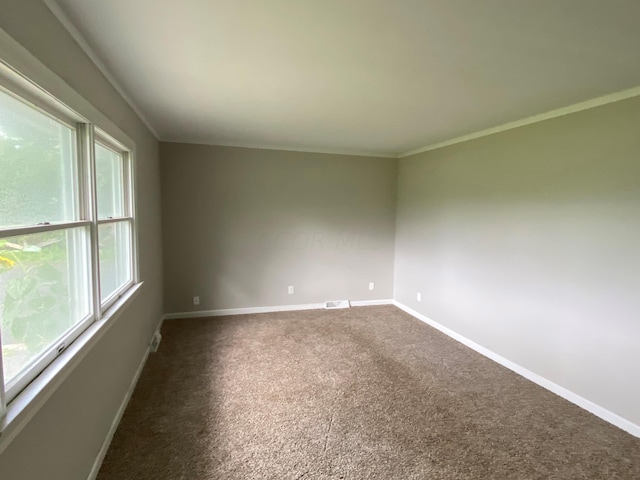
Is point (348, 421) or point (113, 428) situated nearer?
point (113, 428)

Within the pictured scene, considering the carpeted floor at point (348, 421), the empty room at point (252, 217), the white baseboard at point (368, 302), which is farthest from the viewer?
the white baseboard at point (368, 302)

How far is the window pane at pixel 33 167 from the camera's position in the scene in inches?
42.7

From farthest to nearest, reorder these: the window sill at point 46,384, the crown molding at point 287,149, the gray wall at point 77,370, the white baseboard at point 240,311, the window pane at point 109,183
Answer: the white baseboard at point 240,311 → the crown molding at point 287,149 → the window pane at point 109,183 → the gray wall at point 77,370 → the window sill at point 46,384

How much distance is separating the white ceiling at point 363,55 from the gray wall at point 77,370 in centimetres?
16

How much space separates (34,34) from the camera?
1.15 meters

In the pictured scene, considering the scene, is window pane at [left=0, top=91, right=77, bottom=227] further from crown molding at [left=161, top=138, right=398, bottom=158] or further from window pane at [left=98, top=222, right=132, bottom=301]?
crown molding at [left=161, top=138, right=398, bottom=158]

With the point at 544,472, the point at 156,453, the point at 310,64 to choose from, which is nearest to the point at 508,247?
the point at 544,472

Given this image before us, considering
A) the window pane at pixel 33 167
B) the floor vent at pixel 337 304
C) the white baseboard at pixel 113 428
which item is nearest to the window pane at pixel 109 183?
the window pane at pixel 33 167

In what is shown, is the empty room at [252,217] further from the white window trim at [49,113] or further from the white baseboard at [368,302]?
the white baseboard at [368,302]

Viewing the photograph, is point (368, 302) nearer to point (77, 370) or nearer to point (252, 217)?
point (252, 217)

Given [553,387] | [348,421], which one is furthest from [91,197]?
[553,387]

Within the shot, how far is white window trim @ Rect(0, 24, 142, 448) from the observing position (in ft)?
3.19

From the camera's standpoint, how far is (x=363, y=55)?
5.55ft

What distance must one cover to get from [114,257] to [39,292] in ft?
3.62
